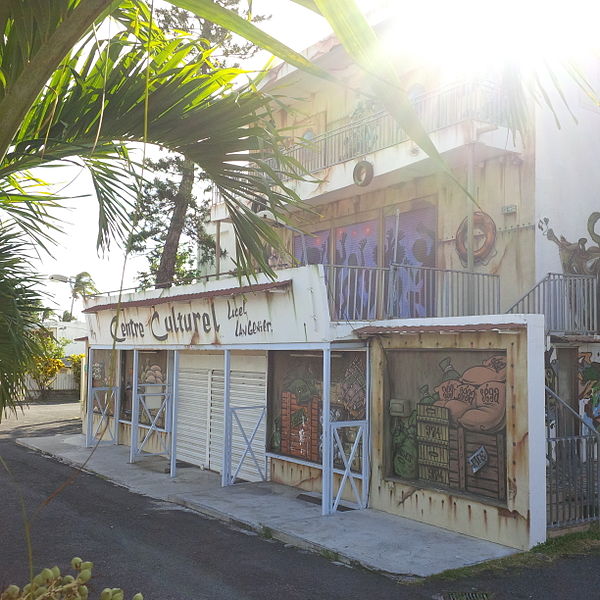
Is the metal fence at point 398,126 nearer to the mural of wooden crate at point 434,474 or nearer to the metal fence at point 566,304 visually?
the metal fence at point 566,304

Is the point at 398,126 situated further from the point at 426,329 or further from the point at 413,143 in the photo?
the point at 426,329

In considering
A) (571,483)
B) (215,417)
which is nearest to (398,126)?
(571,483)

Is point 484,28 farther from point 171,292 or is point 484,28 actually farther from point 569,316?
point 171,292

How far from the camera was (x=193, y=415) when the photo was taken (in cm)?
1672

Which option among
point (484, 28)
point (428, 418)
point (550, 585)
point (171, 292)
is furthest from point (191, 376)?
point (484, 28)

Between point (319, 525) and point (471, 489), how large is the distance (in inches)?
88.0

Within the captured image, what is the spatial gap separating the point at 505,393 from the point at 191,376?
9.66m

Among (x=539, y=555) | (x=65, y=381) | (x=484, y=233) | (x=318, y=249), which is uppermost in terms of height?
(x=318, y=249)

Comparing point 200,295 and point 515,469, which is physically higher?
point 200,295

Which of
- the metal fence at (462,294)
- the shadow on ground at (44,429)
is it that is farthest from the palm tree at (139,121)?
the shadow on ground at (44,429)

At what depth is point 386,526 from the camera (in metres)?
9.83

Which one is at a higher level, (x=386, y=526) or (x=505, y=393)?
(x=505, y=393)

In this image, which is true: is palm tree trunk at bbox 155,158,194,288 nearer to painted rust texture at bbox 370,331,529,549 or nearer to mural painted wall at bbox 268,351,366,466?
mural painted wall at bbox 268,351,366,466

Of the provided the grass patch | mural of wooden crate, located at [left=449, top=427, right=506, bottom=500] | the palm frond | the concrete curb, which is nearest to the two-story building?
mural of wooden crate, located at [left=449, top=427, right=506, bottom=500]
